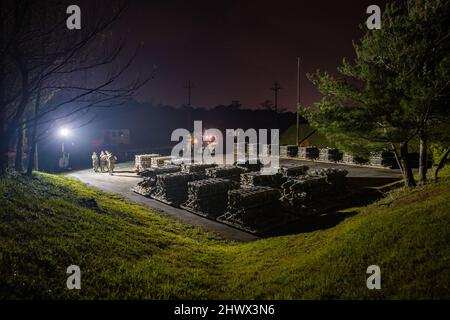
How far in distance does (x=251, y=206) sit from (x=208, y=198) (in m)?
2.91

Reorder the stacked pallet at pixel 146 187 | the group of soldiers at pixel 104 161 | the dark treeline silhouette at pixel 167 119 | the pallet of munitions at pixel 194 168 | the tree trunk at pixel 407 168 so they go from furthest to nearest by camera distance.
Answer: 1. the dark treeline silhouette at pixel 167 119
2. the group of soldiers at pixel 104 161
3. the pallet of munitions at pixel 194 168
4. the stacked pallet at pixel 146 187
5. the tree trunk at pixel 407 168

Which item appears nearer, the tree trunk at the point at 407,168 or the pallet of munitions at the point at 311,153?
the tree trunk at the point at 407,168

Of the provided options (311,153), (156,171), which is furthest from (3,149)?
(311,153)

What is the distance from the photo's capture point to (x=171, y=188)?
59.8 ft

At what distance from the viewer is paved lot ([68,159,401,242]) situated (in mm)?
13422

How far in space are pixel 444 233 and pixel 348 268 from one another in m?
2.25

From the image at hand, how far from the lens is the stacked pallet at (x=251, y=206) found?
1359 centimetres

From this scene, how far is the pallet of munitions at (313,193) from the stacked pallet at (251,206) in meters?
1.48

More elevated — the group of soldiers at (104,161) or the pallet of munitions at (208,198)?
the group of soldiers at (104,161)

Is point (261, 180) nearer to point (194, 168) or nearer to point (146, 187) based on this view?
point (194, 168)

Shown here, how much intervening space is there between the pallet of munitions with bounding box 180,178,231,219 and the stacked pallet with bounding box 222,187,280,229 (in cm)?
133

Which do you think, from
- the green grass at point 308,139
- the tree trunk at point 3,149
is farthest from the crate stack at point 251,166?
the tree trunk at point 3,149

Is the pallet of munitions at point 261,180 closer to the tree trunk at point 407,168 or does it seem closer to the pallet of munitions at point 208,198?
the pallet of munitions at point 208,198
